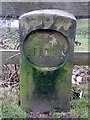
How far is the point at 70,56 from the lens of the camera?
4258 millimetres

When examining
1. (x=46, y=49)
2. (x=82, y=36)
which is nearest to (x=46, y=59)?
(x=46, y=49)

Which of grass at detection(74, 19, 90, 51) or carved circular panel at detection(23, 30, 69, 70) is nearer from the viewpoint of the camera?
carved circular panel at detection(23, 30, 69, 70)

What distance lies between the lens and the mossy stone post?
4.12 metres

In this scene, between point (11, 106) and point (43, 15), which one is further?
point (11, 106)

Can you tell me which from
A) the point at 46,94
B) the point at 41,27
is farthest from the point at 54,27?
the point at 46,94

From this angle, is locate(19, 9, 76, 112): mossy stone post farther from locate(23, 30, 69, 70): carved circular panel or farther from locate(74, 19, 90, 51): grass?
locate(74, 19, 90, 51): grass

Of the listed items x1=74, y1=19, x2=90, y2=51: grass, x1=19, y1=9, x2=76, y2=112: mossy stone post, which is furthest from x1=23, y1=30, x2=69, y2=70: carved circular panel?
x1=74, y1=19, x2=90, y2=51: grass

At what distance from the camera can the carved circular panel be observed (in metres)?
4.21

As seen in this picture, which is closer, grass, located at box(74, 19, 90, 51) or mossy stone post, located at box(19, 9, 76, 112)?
mossy stone post, located at box(19, 9, 76, 112)

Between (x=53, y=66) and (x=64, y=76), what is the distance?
0.15m

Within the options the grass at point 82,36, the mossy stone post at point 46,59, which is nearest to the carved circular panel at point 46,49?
the mossy stone post at point 46,59

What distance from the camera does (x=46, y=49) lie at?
4.26 meters

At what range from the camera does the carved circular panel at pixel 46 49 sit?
4.21 metres

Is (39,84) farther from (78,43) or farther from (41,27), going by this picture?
(78,43)
